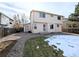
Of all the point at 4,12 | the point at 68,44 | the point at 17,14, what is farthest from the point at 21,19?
the point at 68,44

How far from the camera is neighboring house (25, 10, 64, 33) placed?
92.4 inches

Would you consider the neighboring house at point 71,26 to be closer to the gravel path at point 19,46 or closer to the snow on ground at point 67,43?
the snow on ground at point 67,43

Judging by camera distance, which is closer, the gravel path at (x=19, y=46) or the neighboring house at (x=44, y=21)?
the gravel path at (x=19, y=46)

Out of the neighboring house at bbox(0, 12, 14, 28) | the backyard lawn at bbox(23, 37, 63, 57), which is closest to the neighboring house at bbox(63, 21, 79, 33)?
the backyard lawn at bbox(23, 37, 63, 57)

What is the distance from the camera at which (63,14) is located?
2.38 m

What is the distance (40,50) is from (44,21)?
502mm

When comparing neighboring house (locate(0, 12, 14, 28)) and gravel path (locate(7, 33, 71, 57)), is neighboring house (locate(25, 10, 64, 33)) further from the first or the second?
neighboring house (locate(0, 12, 14, 28))

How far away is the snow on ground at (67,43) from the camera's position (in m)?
2.22

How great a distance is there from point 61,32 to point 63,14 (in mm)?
316

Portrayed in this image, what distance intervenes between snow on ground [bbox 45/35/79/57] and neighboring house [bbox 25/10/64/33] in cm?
Result: 16

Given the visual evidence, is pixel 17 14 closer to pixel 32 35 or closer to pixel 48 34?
pixel 32 35

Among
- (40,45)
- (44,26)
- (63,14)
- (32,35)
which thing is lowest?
(40,45)

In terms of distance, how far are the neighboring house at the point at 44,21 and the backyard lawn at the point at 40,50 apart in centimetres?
24

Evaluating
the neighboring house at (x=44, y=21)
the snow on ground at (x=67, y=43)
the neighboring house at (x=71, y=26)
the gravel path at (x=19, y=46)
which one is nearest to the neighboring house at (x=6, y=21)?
the gravel path at (x=19, y=46)
